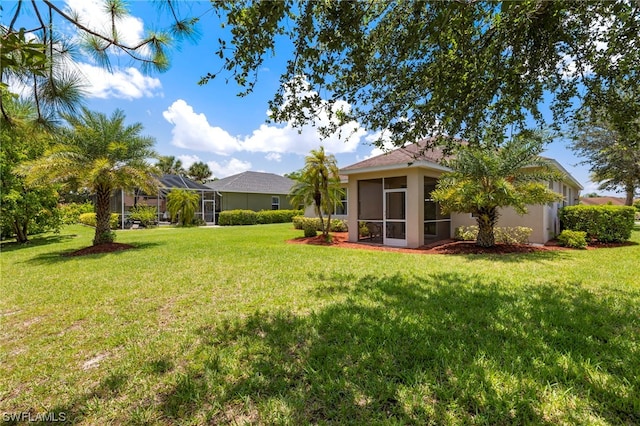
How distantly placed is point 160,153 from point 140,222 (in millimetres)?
13255

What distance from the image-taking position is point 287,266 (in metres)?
7.75

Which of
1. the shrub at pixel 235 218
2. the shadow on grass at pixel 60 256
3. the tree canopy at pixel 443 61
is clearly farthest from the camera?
the shrub at pixel 235 218

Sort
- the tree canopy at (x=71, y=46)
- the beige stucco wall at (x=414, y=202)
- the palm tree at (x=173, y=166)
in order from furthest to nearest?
the palm tree at (x=173, y=166) < the beige stucco wall at (x=414, y=202) < the tree canopy at (x=71, y=46)

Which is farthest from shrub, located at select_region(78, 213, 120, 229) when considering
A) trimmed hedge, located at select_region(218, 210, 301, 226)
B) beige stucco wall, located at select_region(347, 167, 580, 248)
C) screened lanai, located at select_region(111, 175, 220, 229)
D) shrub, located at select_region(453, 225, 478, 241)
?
shrub, located at select_region(453, 225, 478, 241)

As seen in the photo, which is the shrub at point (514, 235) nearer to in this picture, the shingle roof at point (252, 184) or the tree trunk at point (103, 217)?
the tree trunk at point (103, 217)

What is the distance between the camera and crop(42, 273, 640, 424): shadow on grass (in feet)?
7.72

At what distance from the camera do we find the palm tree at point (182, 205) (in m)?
22.7

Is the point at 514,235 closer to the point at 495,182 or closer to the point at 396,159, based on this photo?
the point at 495,182

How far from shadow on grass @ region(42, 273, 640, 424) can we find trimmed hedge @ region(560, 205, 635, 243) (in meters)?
8.72

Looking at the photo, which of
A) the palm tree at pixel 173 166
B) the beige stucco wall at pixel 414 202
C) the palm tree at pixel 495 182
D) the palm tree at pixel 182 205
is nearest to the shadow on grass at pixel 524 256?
the palm tree at pixel 495 182

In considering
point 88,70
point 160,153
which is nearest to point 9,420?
point 88,70

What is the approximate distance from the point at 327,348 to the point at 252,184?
2754 centimetres

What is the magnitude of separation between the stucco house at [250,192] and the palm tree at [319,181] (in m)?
11.8

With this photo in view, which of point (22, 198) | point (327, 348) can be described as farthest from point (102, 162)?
point (327, 348)
